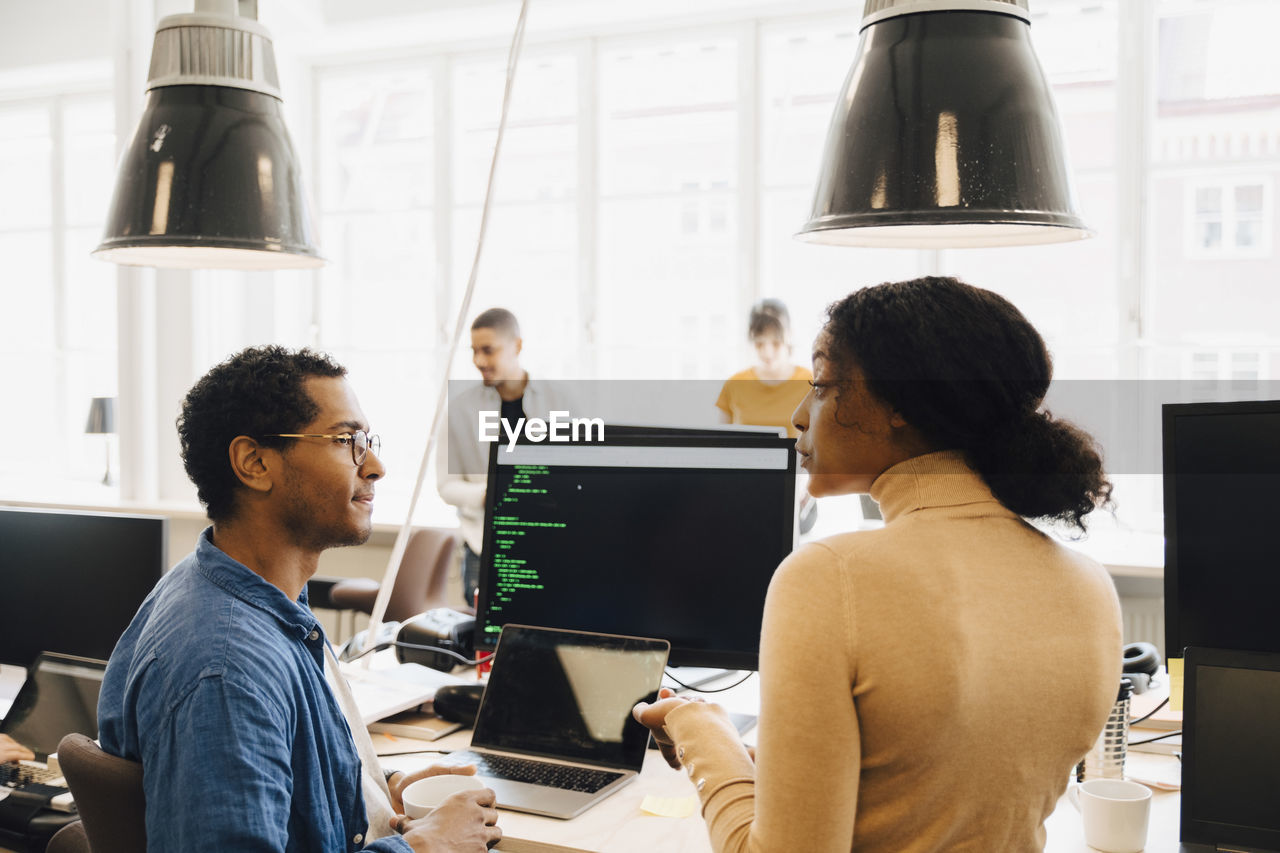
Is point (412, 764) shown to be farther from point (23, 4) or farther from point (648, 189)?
point (23, 4)

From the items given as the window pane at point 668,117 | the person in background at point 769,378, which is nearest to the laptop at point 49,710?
the person in background at point 769,378

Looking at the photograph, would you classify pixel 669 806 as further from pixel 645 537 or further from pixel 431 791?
pixel 645 537

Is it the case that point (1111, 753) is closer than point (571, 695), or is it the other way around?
point (1111, 753)

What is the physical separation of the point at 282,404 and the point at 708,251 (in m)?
3.46

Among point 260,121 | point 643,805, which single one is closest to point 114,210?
point 260,121

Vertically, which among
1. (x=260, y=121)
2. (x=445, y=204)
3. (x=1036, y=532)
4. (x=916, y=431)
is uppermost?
(x=445, y=204)

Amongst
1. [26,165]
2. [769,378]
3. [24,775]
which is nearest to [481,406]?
[769,378]

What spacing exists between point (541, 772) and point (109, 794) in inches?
24.3

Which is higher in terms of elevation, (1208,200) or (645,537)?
(1208,200)

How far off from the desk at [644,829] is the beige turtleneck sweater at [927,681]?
0.94ft

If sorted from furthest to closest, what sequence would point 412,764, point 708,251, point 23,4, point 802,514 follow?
point 23,4 < point 708,251 < point 802,514 < point 412,764

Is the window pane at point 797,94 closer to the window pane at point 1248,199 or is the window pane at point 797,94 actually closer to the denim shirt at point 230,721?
the window pane at point 1248,199

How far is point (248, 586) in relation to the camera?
1.23 metres

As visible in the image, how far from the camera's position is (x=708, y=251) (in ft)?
15.3
